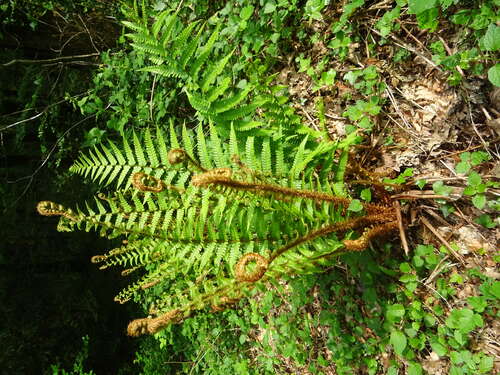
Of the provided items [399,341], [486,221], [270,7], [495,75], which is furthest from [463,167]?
→ [270,7]

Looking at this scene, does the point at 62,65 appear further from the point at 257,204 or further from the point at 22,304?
the point at 257,204

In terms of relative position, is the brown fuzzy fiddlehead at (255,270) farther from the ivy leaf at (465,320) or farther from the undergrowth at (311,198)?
the ivy leaf at (465,320)

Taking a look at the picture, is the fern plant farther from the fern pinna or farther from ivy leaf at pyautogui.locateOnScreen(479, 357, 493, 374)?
ivy leaf at pyautogui.locateOnScreen(479, 357, 493, 374)

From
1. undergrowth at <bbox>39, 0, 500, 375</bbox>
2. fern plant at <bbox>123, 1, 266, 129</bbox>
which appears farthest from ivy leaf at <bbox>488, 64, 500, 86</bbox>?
fern plant at <bbox>123, 1, 266, 129</bbox>

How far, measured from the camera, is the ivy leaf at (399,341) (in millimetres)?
1645

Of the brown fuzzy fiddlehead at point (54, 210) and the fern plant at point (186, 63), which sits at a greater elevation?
the fern plant at point (186, 63)

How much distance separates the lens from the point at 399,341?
1.66 m

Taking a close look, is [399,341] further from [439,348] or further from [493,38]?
[493,38]

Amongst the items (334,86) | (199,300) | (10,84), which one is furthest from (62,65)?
(199,300)

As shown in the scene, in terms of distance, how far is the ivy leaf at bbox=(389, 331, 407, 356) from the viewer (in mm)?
1645

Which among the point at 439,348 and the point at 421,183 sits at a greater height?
the point at 421,183

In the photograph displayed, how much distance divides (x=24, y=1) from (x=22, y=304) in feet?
8.57

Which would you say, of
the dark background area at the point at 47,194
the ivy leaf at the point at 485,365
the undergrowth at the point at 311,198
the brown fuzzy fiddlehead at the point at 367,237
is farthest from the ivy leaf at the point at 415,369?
the dark background area at the point at 47,194

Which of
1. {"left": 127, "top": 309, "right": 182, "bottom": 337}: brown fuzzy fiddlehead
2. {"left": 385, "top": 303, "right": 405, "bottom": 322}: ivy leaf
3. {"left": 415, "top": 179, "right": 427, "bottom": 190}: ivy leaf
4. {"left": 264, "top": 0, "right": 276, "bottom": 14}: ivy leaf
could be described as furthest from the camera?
{"left": 264, "top": 0, "right": 276, "bottom": 14}: ivy leaf
